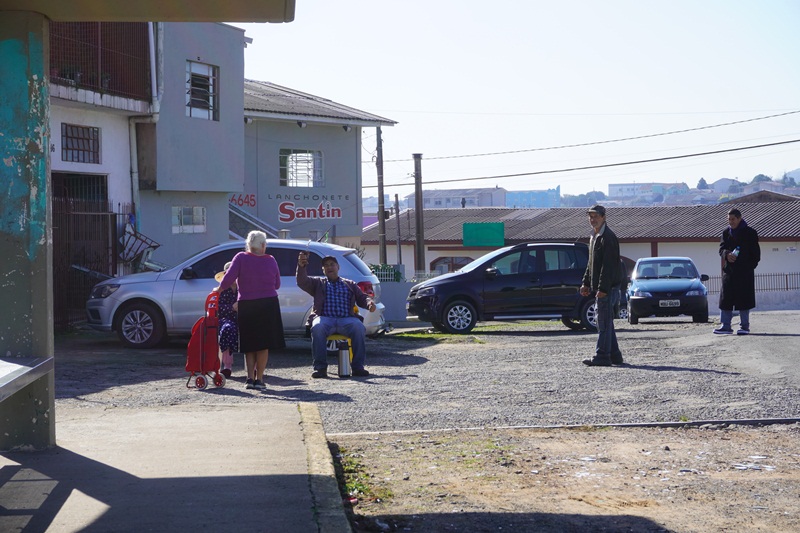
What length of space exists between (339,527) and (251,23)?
371 cm

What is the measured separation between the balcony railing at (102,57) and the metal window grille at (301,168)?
1466cm

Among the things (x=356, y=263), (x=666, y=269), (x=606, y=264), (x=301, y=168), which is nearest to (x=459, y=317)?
(x=356, y=263)

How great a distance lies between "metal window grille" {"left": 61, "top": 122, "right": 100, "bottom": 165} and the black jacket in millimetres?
11343

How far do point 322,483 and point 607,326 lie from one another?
7271 millimetres

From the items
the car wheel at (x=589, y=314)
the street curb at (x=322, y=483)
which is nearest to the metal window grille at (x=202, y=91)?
the car wheel at (x=589, y=314)

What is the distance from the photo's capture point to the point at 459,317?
2039 centimetres

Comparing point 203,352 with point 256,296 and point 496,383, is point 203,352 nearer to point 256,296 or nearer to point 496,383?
point 256,296

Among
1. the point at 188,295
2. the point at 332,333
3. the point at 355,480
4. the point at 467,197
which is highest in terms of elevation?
the point at 467,197

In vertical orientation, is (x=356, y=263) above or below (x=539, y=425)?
above

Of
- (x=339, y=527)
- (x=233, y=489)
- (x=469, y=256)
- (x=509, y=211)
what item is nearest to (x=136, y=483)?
(x=233, y=489)

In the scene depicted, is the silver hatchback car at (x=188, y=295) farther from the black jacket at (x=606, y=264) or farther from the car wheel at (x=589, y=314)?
the car wheel at (x=589, y=314)

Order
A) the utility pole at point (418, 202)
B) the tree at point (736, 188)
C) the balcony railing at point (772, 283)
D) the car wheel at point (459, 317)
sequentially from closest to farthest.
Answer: the car wheel at point (459, 317), the utility pole at point (418, 202), the balcony railing at point (772, 283), the tree at point (736, 188)

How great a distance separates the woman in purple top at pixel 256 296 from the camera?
11.1m

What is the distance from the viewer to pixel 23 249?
667 centimetres
